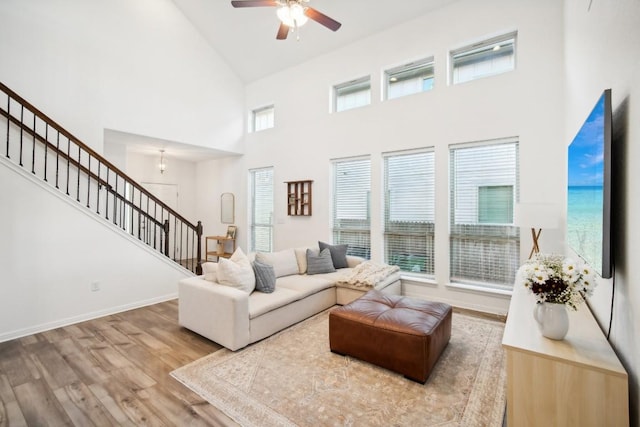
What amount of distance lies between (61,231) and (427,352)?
13.8 feet

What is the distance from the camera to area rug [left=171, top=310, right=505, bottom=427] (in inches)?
76.2

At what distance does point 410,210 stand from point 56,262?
472 cm

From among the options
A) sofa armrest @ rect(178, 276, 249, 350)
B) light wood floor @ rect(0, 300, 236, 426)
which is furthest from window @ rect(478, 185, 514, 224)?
light wood floor @ rect(0, 300, 236, 426)

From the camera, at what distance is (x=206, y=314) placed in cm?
302

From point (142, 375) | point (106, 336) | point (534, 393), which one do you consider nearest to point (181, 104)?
point (106, 336)

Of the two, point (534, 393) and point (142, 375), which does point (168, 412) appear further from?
point (534, 393)

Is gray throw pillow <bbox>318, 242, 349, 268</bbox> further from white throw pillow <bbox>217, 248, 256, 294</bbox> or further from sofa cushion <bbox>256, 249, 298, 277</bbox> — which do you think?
white throw pillow <bbox>217, 248, 256, 294</bbox>

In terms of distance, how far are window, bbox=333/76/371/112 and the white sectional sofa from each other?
2.90 metres

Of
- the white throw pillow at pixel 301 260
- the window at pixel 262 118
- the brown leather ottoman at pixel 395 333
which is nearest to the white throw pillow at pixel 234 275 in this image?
the brown leather ottoman at pixel 395 333

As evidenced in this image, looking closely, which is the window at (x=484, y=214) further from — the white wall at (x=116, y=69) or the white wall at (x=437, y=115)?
the white wall at (x=116, y=69)

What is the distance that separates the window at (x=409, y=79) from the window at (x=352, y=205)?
120 cm

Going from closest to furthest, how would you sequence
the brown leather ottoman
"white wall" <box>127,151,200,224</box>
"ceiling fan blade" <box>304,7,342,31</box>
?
1. the brown leather ottoman
2. "ceiling fan blade" <box>304,7,342,31</box>
3. "white wall" <box>127,151,200,224</box>

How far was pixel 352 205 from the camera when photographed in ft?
17.1

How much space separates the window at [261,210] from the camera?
6465mm
